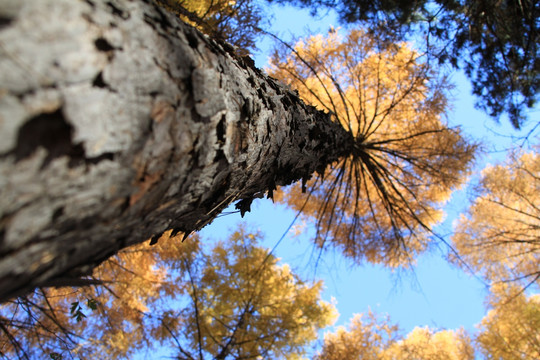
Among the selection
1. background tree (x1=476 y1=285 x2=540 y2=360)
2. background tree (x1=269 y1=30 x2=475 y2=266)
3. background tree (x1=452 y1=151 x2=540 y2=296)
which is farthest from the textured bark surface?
background tree (x1=476 y1=285 x2=540 y2=360)

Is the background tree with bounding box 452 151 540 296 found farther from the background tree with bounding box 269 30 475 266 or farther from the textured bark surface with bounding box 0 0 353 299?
the textured bark surface with bounding box 0 0 353 299

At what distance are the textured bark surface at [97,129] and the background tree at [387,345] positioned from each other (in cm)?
573

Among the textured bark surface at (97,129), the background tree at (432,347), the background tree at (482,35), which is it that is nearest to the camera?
the textured bark surface at (97,129)

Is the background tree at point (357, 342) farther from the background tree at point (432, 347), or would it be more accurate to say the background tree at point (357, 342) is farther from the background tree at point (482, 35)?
the background tree at point (482, 35)

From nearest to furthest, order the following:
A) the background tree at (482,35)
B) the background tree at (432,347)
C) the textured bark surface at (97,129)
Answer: the textured bark surface at (97,129)
the background tree at (482,35)
the background tree at (432,347)

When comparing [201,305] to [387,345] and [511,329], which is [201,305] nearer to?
[387,345]

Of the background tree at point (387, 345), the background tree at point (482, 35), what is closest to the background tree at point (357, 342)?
the background tree at point (387, 345)

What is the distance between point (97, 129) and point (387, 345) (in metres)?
7.73

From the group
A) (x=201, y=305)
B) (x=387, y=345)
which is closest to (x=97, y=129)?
(x=201, y=305)

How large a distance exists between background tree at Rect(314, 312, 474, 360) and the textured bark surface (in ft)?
18.8

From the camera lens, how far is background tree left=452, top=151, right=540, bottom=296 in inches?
251

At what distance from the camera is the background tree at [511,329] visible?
6555mm

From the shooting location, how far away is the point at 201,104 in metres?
0.79

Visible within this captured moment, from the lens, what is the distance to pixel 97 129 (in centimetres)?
53
